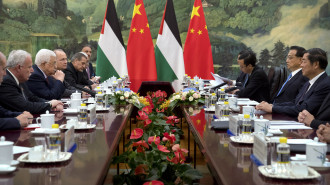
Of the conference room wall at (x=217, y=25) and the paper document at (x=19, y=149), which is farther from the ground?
the conference room wall at (x=217, y=25)

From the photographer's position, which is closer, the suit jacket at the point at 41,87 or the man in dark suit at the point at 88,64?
the suit jacket at the point at 41,87

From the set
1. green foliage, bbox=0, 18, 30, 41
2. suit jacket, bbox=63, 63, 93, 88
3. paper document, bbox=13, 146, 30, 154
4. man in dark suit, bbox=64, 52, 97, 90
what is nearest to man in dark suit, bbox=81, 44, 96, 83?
suit jacket, bbox=63, 63, 93, 88

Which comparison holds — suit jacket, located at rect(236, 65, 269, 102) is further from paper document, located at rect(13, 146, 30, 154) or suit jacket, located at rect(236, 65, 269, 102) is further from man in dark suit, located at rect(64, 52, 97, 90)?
paper document, located at rect(13, 146, 30, 154)

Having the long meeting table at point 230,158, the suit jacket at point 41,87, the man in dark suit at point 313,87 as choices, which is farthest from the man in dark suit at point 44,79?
the man in dark suit at point 313,87

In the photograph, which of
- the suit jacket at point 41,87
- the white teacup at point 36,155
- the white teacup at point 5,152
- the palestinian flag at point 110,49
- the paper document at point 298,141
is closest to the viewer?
the white teacup at point 5,152

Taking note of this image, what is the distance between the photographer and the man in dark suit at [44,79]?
510cm

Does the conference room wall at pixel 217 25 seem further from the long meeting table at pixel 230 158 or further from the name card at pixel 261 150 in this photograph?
the name card at pixel 261 150

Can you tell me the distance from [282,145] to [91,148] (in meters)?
1.12

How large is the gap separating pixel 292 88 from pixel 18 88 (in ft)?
10.3

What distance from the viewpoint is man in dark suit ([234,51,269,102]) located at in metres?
6.21

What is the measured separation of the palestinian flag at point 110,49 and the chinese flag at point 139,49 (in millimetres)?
369

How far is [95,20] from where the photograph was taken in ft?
37.4

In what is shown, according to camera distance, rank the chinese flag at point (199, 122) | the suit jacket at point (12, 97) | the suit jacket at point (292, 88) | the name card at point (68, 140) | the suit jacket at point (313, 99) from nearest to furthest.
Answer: the name card at point (68, 140)
the chinese flag at point (199, 122)
the suit jacket at point (12, 97)
the suit jacket at point (313, 99)
the suit jacket at point (292, 88)

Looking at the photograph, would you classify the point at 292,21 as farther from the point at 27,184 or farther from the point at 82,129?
the point at 27,184
